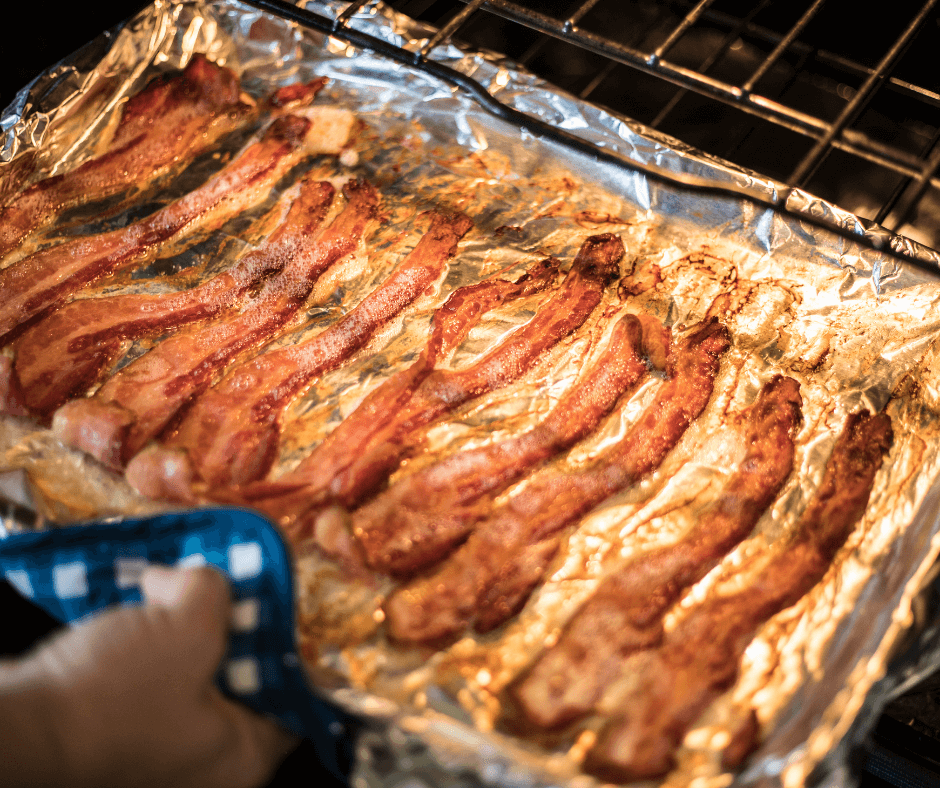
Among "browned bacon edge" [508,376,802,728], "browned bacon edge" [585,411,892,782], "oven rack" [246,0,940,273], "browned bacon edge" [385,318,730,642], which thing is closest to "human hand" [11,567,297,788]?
"browned bacon edge" [385,318,730,642]

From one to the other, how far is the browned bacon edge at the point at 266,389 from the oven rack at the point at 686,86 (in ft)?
1.90

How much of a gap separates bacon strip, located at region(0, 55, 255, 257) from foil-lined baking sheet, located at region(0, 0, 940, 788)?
0.07 metres

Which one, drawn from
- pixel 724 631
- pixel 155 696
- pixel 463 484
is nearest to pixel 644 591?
pixel 724 631

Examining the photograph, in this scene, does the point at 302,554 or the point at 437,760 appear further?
the point at 302,554

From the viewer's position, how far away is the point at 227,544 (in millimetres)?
1391

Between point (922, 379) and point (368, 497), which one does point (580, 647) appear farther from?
point (922, 379)

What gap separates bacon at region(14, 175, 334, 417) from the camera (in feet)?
6.00

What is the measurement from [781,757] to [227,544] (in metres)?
1.04

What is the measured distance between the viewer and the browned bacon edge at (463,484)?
1.57 metres

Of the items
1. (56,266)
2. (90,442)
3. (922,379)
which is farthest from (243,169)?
(922,379)

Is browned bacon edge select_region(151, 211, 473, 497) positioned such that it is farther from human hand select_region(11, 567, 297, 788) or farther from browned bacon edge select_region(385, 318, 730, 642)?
browned bacon edge select_region(385, 318, 730, 642)

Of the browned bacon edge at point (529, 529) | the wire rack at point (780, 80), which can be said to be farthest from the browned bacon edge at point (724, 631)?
the wire rack at point (780, 80)

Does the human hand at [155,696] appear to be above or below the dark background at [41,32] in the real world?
below

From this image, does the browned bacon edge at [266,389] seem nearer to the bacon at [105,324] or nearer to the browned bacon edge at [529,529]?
the bacon at [105,324]
